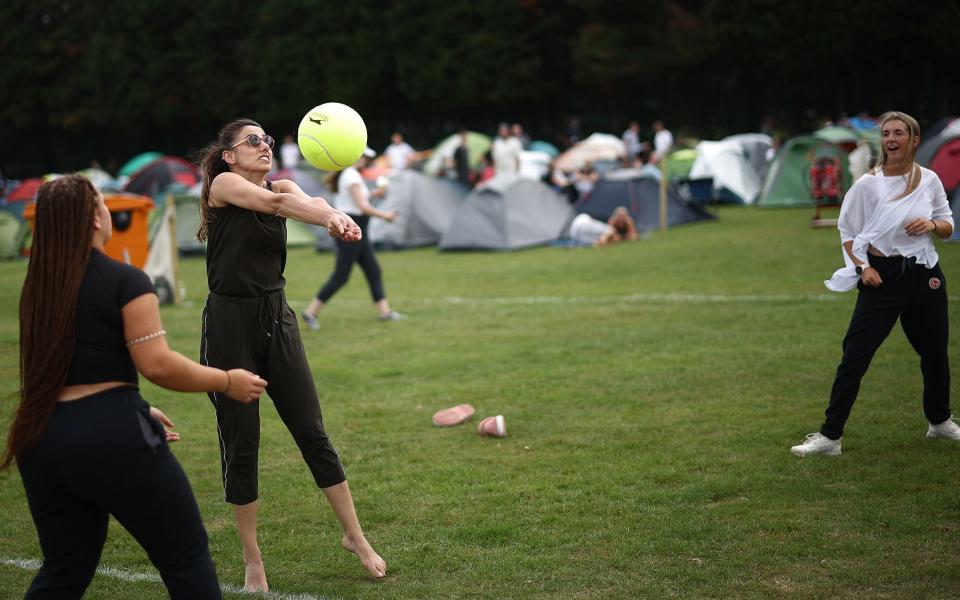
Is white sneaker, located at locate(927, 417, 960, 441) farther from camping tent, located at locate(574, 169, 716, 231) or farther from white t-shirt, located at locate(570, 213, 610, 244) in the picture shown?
camping tent, located at locate(574, 169, 716, 231)

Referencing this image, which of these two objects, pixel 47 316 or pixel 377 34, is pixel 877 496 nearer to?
pixel 47 316

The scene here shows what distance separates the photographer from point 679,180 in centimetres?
2388

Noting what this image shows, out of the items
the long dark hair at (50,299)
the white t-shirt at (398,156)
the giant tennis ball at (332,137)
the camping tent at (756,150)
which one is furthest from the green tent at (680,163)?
the long dark hair at (50,299)

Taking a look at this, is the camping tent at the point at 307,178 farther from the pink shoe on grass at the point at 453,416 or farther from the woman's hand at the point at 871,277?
the woman's hand at the point at 871,277

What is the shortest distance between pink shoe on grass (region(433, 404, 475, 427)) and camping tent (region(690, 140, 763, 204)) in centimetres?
1953

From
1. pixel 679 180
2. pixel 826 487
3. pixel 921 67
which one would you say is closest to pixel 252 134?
pixel 826 487

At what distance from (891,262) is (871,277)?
0.57ft

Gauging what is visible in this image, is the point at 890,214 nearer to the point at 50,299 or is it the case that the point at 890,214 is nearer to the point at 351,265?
the point at 50,299

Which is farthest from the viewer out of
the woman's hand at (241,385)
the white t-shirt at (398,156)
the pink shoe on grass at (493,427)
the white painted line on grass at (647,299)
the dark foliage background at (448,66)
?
the dark foliage background at (448,66)

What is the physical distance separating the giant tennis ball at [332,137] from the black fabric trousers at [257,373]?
70cm

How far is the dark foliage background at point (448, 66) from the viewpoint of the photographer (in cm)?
3244

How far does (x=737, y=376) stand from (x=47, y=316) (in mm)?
6189

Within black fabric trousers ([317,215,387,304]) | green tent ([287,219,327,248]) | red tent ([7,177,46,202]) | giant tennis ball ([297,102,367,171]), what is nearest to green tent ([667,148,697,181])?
green tent ([287,219,327,248])

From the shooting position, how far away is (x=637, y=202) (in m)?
21.6
